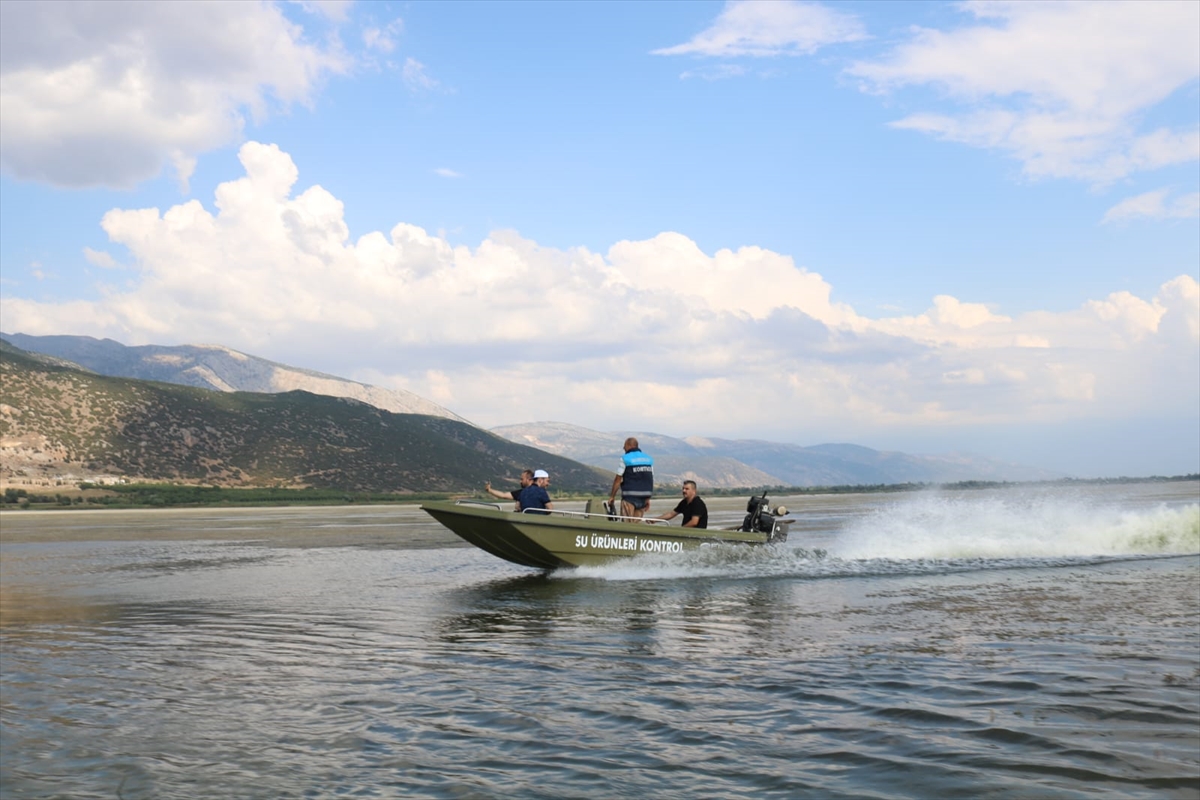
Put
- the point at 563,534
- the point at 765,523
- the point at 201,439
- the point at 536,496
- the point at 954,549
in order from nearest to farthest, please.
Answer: the point at 563,534 → the point at 536,496 → the point at 765,523 → the point at 954,549 → the point at 201,439

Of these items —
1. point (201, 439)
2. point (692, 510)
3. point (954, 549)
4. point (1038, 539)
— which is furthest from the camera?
point (201, 439)

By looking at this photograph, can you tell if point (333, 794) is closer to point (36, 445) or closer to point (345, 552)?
point (345, 552)

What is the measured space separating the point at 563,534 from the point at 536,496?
3.59 feet

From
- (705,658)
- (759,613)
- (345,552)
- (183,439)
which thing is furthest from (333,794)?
(183,439)

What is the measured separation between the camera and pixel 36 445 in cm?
10088

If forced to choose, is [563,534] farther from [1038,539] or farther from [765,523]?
[1038,539]

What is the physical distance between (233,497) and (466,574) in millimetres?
83383

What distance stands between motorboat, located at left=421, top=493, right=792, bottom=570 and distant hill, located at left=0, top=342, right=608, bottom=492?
9214cm

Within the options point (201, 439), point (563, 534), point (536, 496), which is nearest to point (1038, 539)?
point (563, 534)

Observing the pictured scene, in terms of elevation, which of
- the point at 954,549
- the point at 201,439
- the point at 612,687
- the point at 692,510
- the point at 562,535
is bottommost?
the point at 612,687

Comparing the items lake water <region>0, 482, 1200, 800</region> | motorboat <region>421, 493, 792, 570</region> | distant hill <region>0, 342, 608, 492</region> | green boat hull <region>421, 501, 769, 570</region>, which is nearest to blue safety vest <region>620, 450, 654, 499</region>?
motorboat <region>421, 493, 792, 570</region>

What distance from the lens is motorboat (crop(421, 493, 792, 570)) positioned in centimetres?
1894

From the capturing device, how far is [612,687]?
880 cm

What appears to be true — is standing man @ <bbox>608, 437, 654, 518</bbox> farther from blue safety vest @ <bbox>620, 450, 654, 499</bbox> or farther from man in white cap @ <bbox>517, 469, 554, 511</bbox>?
man in white cap @ <bbox>517, 469, 554, 511</bbox>
